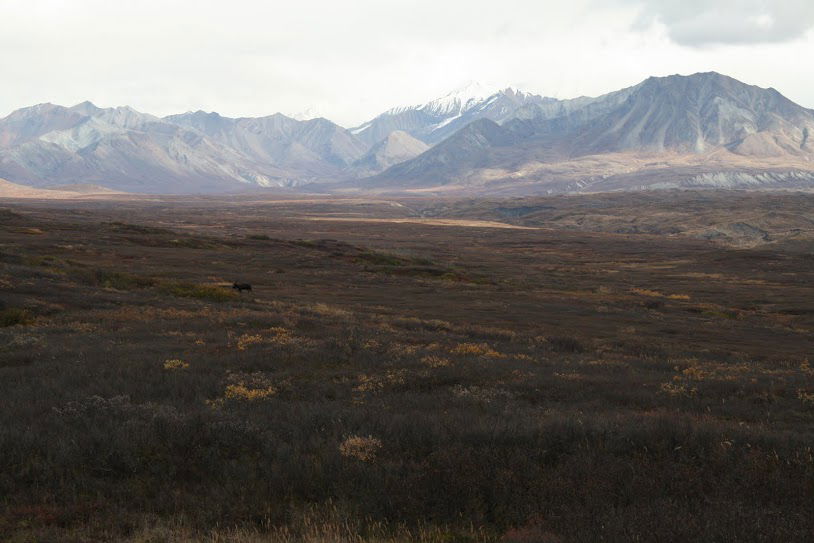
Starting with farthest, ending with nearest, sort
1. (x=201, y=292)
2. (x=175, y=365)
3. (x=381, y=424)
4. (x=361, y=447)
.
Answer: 1. (x=201, y=292)
2. (x=175, y=365)
3. (x=381, y=424)
4. (x=361, y=447)

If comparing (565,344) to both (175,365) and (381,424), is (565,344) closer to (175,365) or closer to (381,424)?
(175,365)

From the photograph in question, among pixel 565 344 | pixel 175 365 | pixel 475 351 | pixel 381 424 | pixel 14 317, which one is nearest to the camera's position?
pixel 381 424

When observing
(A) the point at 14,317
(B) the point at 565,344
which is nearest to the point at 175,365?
(A) the point at 14,317

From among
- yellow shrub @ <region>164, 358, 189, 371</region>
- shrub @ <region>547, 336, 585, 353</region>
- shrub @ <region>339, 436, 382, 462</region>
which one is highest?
shrub @ <region>339, 436, 382, 462</region>

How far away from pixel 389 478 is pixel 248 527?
7.33ft

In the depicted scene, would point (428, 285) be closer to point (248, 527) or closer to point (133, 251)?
point (133, 251)

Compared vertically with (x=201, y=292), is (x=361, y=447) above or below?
above

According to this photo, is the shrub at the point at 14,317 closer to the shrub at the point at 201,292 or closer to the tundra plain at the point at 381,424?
the tundra plain at the point at 381,424

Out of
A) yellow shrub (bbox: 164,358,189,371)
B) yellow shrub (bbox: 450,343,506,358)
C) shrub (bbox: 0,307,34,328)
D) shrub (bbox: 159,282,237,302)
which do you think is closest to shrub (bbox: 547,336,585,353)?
yellow shrub (bbox: 450,343,506,358)

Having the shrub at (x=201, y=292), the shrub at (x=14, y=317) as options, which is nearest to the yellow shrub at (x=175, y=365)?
the shrub at (x=14, y=317)

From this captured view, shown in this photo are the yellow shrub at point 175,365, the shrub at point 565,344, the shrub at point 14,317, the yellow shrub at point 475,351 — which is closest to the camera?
the yellow shrub at point 175,365

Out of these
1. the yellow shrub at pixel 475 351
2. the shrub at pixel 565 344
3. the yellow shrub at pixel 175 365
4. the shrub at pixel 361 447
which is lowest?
the shrub at pixel 565 344

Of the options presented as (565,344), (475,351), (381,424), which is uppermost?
(381,424)

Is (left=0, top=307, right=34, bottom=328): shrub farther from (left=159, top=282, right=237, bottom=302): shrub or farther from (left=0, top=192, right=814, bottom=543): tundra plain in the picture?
(left=159, top=282, right=237, bottom=302): shrub
